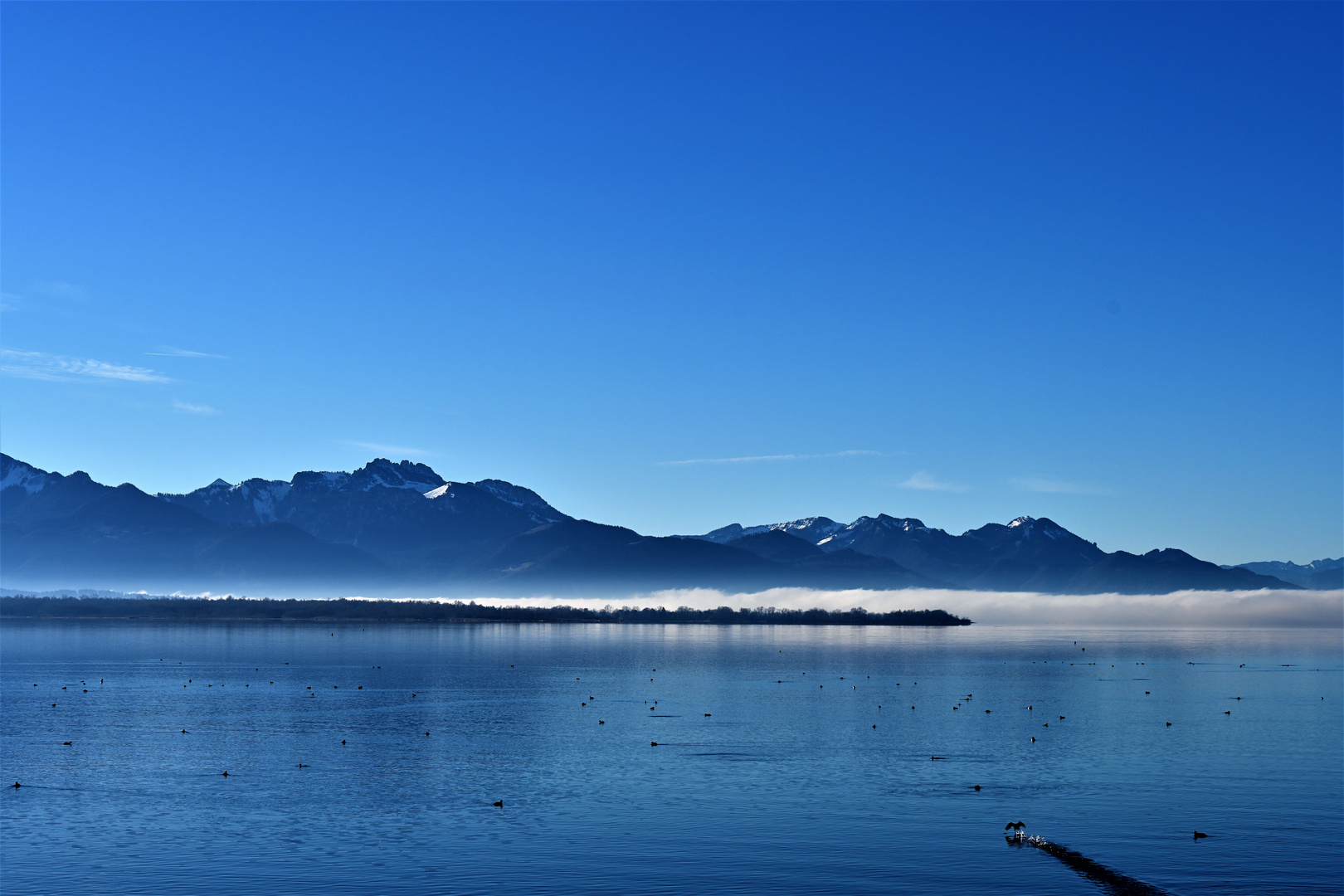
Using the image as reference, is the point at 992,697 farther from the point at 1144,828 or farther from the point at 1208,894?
the point at 1208,894

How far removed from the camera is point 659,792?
59.9 m

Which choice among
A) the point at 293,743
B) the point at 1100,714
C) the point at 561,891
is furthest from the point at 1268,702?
the point at 561,891

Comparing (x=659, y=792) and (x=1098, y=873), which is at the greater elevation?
(x=659, y=792)

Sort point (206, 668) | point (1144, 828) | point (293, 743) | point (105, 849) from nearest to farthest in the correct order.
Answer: point (105, 849)
point (1144, 828)
point (293, 743)
point (206, 668)

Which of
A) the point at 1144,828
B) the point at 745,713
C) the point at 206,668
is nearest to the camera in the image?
the point at 1144,828

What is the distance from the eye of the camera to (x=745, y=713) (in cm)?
9994

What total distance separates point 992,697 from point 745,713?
105 feet

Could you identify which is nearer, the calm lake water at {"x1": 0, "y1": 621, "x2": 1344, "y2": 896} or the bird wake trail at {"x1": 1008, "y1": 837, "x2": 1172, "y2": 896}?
the bird wake trail at {"x1": 1008, "y1": 837, "x2": 1172, "y2": 896}

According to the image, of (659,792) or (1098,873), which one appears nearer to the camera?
(1098,873)

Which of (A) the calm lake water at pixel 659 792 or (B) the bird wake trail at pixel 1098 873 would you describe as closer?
(B) the bird wake trail at pixel 1098 873

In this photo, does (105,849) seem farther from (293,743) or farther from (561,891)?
(293,743)

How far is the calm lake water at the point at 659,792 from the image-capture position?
44188mm

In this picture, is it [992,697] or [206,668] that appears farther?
[206,668]

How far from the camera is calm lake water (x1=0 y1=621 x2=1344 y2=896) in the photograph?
4419 centimetres
